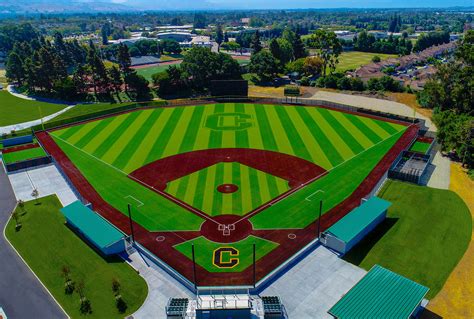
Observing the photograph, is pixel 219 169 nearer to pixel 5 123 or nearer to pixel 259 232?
pixel 259 232

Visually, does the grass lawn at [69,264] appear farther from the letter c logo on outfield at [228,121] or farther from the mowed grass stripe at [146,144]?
the letter c logo on outfield at [228,121]

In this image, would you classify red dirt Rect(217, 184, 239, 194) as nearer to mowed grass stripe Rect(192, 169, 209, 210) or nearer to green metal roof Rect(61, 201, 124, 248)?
mowed grass stripe Rect(192, 169, 209, 210)

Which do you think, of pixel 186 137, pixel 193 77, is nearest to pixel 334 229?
pixel 186 137

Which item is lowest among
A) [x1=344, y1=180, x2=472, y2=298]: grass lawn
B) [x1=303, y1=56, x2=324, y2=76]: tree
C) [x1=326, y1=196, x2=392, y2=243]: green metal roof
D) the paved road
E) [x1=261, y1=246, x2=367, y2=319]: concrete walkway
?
the paved road

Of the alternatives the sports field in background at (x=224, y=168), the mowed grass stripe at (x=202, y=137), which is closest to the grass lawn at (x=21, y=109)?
the sports field in background at (x=224, y=168)

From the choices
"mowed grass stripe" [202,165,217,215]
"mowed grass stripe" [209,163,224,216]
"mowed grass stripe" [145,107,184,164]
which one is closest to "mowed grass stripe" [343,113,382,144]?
"mowed grass stripe" [209,163,224,216]

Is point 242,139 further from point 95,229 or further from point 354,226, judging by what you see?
point 95,229
